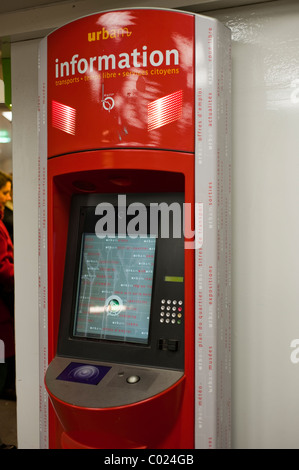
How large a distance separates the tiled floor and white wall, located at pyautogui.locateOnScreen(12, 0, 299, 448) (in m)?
1.94

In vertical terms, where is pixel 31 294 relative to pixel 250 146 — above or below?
below

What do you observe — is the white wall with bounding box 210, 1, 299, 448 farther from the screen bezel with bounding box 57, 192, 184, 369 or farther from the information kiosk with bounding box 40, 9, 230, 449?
the screen bezel with bounding box 57, 192, 184, 369

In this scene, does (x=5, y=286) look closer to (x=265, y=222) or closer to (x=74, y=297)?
(x=74, y=297)

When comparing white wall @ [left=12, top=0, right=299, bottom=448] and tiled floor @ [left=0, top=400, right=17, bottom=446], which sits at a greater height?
white wall @ [left=12, top=0, right=299, bottom=448]

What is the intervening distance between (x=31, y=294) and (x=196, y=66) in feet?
4.56

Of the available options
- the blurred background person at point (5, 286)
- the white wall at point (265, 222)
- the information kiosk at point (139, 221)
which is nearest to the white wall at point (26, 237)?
the information kiosk at point (139, 221)

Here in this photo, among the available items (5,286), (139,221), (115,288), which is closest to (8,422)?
(5,286)

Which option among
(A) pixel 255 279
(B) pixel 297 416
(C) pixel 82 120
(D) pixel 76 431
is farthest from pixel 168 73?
(B) pixel 297 416

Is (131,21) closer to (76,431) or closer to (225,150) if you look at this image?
(225,150)

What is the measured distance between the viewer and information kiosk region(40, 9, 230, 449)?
146cm

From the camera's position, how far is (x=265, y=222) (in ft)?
5.88

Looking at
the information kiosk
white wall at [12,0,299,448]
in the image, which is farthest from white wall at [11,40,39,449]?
white wall at [12,0,299,448]

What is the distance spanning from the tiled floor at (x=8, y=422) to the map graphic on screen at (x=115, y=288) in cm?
189
